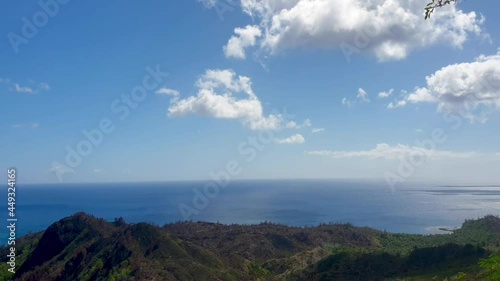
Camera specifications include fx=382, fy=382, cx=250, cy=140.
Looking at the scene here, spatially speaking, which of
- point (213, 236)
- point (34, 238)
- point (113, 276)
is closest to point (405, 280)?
point (113, 276)

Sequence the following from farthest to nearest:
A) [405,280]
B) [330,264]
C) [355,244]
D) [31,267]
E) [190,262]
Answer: [355,244] < [31,267] < [330,264] < [190,262] < [405,280]

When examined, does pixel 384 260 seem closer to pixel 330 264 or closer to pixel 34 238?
pixel 330 264

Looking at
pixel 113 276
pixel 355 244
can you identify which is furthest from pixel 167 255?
pixel 355 244

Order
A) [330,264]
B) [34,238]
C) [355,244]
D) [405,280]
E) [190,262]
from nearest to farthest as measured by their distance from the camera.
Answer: [405,280]
[190,262]
[330,264]
[34,238]
[355,244]

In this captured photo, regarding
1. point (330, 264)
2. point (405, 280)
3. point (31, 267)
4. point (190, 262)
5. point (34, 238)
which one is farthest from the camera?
point (34, 238)

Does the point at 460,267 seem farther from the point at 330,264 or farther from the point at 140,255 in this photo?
the point at 140,255

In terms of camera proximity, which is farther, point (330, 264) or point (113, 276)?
point (330, 264)

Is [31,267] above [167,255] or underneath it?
underneath

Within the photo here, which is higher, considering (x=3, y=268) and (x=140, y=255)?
(x=140, y=255)

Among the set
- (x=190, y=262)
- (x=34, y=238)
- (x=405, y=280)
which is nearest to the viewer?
(x=405, y=280)
